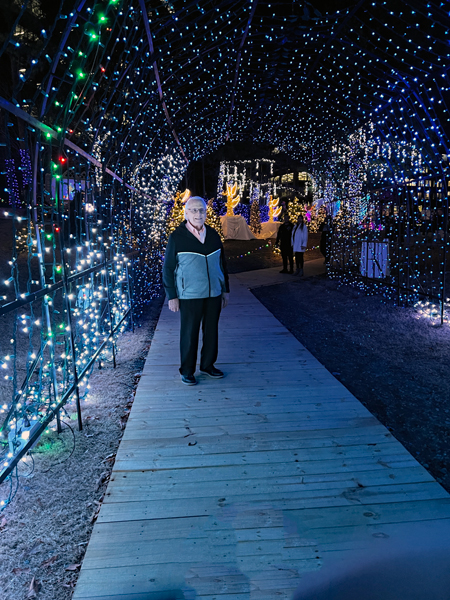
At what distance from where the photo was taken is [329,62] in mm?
7992

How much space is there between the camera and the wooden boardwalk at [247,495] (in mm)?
1901

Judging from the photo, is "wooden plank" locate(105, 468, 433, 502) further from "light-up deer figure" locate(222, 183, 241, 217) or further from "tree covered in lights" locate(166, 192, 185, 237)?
"light-up deer figure" locate(222, 183, 241, 217)

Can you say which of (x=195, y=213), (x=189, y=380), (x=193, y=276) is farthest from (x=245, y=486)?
(x=195, y=213)

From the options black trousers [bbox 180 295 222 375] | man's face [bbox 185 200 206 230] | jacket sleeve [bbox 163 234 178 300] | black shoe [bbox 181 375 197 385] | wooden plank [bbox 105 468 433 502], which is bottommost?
wooden plank [bbox 105 468 433 502]

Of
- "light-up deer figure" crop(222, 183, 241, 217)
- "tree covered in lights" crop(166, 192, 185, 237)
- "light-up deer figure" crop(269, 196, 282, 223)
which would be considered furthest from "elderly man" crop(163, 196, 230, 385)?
"light-up deer figure" crop(269, 196, 282, 223)

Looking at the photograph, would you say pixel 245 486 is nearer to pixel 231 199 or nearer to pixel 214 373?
pixel 214 373

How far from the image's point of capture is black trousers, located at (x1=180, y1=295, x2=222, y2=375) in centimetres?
406

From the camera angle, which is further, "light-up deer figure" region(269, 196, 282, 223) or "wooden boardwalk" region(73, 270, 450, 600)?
"light-up deer figure" region(269, 196, 282, 223)

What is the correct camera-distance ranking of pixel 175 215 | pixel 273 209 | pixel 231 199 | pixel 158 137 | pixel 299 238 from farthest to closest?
pixel 273 209 → pixel 231 199 → pixel 175 215 → pixel 299 238 → pixel 158 137

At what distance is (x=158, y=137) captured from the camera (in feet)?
27.7

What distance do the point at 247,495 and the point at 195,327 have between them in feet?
6.21

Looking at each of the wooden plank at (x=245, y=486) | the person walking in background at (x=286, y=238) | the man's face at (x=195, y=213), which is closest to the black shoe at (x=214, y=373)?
the man's face at (x=195, y=213)

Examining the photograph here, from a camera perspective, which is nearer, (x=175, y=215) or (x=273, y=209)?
(x=175, y=215)

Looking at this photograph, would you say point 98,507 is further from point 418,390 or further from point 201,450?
point 418,390
